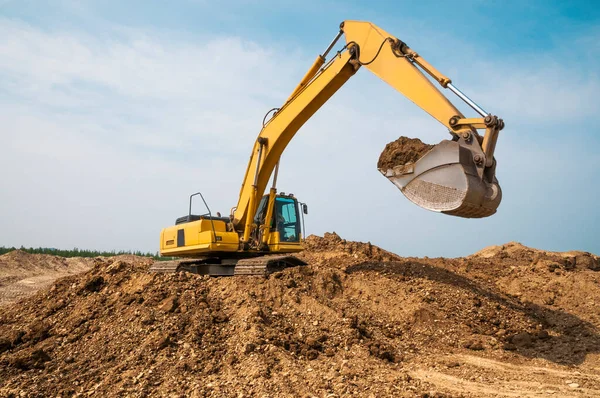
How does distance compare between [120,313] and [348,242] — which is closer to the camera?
[120,313]

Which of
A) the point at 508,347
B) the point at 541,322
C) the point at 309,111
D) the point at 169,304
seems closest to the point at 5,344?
the point at 169,304

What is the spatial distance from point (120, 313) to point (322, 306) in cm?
357

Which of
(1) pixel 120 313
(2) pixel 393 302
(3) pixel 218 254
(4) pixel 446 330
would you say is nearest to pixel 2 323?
(1) pixel 120 313

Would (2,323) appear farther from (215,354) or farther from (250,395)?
(250,395)

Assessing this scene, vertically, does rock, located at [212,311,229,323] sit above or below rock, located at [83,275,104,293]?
below

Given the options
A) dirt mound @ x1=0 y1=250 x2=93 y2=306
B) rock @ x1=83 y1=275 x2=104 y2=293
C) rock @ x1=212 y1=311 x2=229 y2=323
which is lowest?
rock @ x1=212 y1=311 x2=229 y2=323

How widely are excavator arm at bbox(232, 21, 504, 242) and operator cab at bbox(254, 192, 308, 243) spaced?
222 mm

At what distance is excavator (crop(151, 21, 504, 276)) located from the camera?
7.24 m

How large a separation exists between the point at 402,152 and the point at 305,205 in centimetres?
381

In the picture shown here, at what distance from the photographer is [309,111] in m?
10.5

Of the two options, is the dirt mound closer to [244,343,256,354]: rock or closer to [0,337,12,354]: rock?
[0,337,12,354]: rock

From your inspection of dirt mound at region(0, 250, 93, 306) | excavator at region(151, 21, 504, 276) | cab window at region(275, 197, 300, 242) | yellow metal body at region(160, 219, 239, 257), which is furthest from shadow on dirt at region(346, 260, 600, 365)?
dirt mound at region(0, 250, 93, 306)

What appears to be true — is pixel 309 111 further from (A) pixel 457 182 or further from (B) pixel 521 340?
(B) pixel 521 340

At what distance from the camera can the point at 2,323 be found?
9.85 metres
